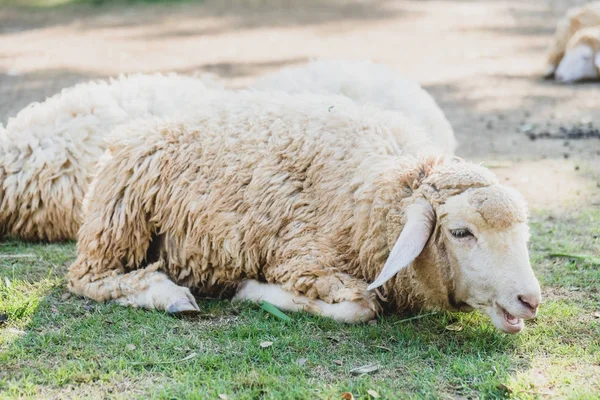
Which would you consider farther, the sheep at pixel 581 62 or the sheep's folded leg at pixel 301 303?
the sheep at pixel 581 62

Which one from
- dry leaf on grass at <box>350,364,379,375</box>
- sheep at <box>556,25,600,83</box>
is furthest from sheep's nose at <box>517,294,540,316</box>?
sheep at <box>556,25,600,83</box>

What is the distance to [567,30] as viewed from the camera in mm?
11039

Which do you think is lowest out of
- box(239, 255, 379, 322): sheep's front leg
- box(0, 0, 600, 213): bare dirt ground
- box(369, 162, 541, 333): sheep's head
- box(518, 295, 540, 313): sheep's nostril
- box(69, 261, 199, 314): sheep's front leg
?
box(0, 0, 600, 213): bare dirt ground

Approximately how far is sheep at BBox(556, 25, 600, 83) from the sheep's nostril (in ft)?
25.2

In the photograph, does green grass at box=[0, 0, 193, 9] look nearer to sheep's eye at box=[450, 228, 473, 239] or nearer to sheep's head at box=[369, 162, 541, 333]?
sheep's head at box=[369, 162, 541, 333]

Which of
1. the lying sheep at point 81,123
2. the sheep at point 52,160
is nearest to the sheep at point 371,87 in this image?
the lying sheep at point 81,123

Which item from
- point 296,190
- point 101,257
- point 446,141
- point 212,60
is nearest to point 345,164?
point 296,190

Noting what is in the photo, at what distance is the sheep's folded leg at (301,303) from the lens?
3955mm

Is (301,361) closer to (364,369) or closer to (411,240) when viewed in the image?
(364,369)

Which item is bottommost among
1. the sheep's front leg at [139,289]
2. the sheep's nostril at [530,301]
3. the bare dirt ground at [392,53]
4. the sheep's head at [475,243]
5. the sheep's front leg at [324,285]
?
the bare dirt ground at [392,53]

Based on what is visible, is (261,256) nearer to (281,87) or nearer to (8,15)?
(281,87)

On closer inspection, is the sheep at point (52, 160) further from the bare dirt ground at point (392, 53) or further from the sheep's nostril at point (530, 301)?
the sheep's nostril at point (530, 301)

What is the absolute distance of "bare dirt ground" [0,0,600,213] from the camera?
7.45 m

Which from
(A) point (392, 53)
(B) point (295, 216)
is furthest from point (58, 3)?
(B) point (295, 216)
